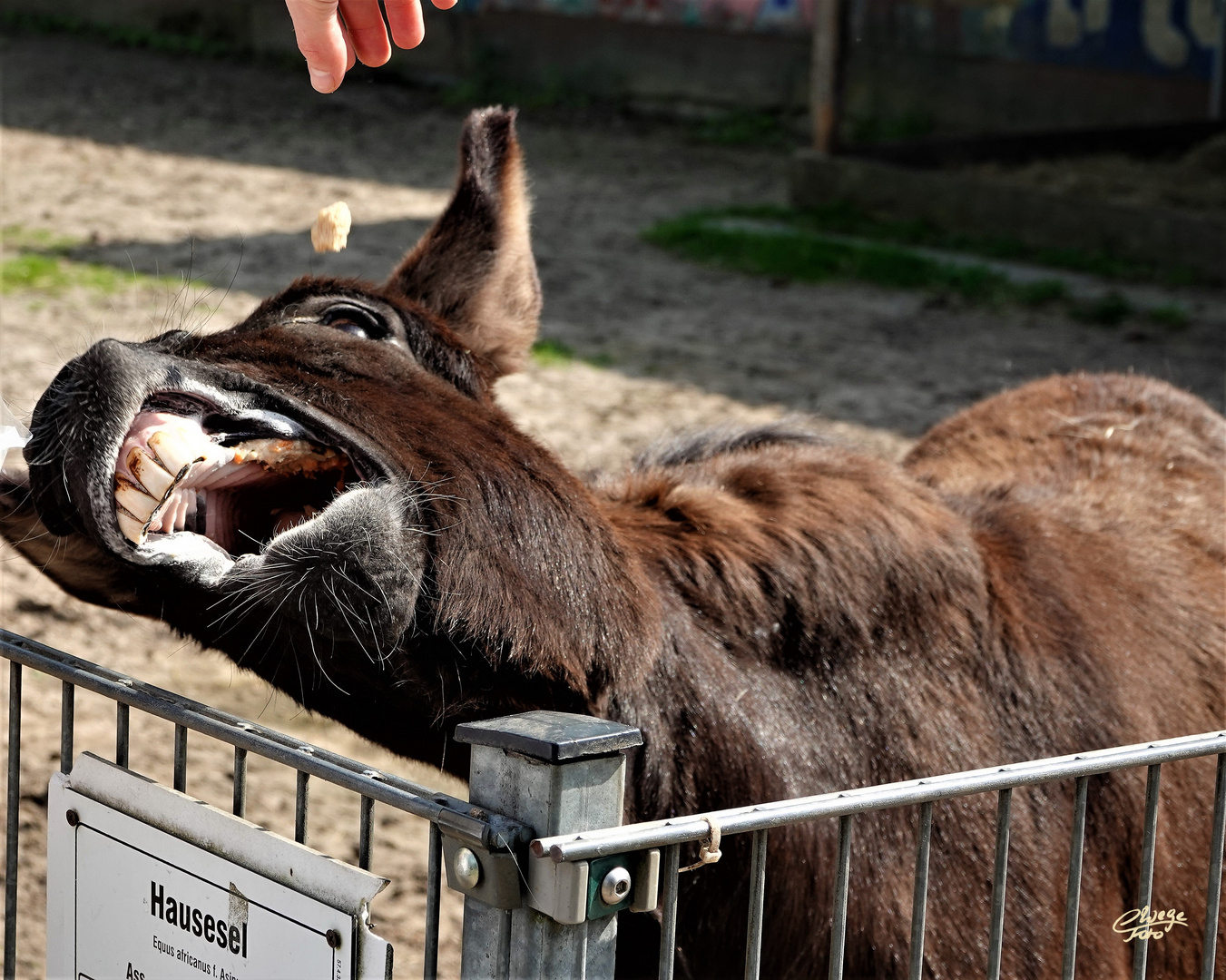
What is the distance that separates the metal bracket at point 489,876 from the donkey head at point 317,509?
1.73 ft

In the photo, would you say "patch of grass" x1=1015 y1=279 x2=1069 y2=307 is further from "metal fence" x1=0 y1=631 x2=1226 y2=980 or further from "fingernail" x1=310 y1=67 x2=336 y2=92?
"metal fence" x1=0 y1=631 x2=1226 y2=980

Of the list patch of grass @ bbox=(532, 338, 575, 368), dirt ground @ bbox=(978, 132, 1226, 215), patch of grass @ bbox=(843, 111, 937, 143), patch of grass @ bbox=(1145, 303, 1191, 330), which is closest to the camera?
patch of grass @ bbox=(532, 338, 575, 368)

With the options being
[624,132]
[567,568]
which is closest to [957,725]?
[567,568]

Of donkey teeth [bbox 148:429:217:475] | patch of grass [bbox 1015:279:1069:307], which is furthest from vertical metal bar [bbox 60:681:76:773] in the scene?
patch of grass [bbox 1015:279:1069:307]

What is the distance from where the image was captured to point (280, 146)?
13.0 metres

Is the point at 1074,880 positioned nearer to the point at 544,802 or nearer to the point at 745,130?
the point at 544,802

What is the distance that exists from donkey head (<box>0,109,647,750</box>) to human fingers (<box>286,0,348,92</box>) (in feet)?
1.06

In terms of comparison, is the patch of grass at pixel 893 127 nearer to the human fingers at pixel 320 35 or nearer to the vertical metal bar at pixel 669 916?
the human fingers at pixel 320 35

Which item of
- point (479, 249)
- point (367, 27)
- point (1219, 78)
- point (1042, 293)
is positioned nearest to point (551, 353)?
point (1042, 293)

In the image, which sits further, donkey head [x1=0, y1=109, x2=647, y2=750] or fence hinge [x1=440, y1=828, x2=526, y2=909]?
donkey head [x1=0, y1=109, x2=647, y2=750]

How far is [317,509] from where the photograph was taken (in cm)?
197

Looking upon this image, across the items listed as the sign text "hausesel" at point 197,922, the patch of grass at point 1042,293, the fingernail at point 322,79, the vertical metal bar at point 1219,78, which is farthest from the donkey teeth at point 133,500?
the vertical metal bar at point 1219,78

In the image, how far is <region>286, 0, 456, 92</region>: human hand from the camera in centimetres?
211

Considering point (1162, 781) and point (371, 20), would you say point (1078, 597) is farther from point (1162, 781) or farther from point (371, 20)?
point (371, 20)
